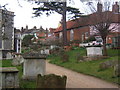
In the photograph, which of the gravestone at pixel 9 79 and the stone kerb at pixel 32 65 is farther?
the stone kerb at pixel 32 65

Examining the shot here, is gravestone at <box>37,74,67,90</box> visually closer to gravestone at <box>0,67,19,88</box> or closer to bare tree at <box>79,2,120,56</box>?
gravestone at <box>0,67,19,88</box>

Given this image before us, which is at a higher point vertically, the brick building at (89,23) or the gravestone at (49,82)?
the brick building at (89,23)

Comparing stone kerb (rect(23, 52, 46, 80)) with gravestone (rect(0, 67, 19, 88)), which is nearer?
gravestone (rect(0, 67, 19, 88))

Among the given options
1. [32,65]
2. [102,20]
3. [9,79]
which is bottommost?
[9,79]

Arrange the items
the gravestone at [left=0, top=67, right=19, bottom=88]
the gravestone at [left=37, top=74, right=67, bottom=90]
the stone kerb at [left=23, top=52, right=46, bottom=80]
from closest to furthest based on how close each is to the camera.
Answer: the gravestone at [left=37, top=74, right=67, bottom=90], the gravestone at [left=0, top=67, right=19, bottom=88], the stone kerb at [left=23, top=52, right=46, bottom=80]

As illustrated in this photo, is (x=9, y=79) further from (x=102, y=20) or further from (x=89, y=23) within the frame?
(x=89, y=23)

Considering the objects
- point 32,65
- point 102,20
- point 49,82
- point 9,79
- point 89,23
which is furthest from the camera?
point 89,23

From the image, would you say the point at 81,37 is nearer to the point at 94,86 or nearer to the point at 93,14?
the point at 93,14

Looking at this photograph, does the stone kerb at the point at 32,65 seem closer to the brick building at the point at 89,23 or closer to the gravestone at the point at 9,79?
the gravestone at the point at 9,79

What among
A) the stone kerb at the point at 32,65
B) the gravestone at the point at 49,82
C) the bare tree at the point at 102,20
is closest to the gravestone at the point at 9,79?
the gravestone at the point at 49,82

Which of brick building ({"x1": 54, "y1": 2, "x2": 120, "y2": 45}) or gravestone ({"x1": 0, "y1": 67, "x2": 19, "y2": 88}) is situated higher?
brick building ({"x1": 54, "y1": 2, "x2": 120, "y2": 45})

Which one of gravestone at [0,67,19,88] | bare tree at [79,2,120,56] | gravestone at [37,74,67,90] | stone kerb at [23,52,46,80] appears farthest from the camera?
bare tree at [79,2,120,56]

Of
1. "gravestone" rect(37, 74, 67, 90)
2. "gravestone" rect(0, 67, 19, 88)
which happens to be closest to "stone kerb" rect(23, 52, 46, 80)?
"gravestone" rect(0, 67, 19, 88)

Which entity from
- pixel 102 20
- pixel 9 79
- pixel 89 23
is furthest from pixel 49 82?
pixel 89 23
